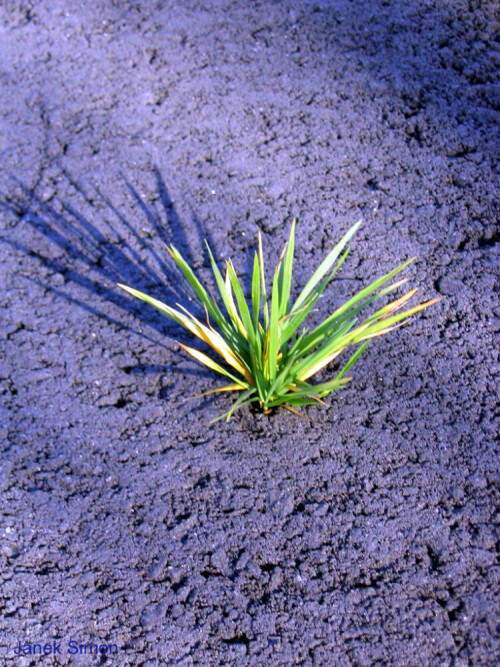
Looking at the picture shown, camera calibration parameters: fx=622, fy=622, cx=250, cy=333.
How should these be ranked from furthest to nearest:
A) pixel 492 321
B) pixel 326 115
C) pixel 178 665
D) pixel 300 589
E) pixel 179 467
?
pixel 326 115 → pixel 492 321 → pixel 179 467 → pixel 300 589 → pixel 178 665

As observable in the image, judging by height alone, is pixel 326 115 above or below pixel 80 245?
below

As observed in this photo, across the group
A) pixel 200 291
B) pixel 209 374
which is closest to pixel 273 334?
pixel 200 291

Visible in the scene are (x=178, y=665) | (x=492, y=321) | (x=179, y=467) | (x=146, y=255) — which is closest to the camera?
(x=178, y=665)

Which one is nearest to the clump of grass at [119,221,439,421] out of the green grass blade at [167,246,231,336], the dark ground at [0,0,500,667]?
the green grass blade at [167,246,231,336]

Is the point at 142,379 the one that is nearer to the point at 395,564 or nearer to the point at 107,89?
the point at 395,564

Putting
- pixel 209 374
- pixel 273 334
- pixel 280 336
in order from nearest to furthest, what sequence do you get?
pixel 273 334 → pixel 280 336 → pixel 209 374

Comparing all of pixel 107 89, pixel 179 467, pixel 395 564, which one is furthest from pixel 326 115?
pixel 395 564

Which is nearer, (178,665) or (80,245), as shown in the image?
(178,665)

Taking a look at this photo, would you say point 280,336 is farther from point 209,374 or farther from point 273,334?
point 209,374
